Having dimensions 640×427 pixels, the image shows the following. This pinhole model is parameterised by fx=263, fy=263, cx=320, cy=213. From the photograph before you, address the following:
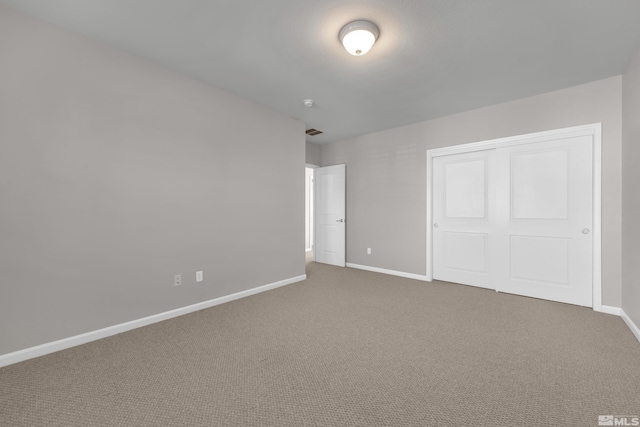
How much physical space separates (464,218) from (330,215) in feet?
8.26

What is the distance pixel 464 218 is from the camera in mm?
3902

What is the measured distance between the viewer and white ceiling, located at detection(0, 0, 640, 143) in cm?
190

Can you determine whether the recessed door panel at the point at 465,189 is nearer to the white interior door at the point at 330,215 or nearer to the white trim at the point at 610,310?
the white trim at the point at 610,310

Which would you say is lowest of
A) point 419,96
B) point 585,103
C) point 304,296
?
point 304,296

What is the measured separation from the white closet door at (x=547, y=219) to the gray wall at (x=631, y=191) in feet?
1.01

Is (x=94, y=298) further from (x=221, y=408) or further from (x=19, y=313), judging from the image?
(x=221, y=408)

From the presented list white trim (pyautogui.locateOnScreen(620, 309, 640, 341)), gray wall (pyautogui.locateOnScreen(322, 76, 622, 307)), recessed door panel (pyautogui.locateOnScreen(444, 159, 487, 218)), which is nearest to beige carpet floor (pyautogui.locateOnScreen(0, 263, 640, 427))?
white trim (pyautogui.locateOnScreen(620, 309, 640, 341))

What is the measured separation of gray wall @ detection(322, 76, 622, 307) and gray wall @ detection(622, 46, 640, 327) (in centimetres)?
12

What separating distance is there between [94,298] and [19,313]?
425 millimetres

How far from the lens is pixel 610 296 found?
2.85m

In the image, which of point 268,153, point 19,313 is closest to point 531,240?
point 268,153

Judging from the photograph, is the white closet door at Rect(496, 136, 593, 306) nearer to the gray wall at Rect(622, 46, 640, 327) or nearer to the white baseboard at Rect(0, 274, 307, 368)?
A: the gray wall at Rect(622, 46, 640, 327)

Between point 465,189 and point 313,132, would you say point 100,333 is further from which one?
point 465,189

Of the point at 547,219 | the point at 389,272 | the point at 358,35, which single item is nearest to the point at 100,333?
the point at 358,35
